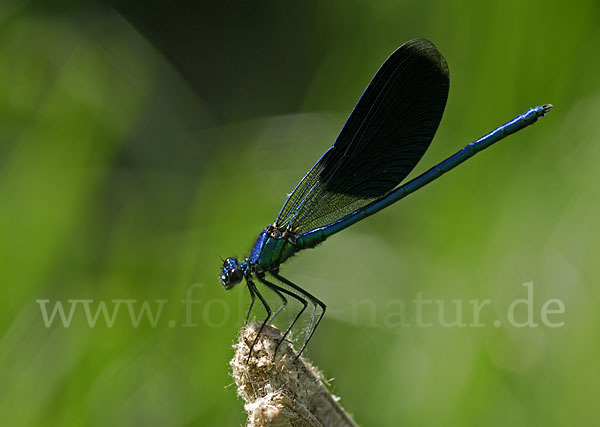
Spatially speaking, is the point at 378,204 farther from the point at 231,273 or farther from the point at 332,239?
the point at 332,239

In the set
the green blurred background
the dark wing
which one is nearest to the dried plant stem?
the green blurred background

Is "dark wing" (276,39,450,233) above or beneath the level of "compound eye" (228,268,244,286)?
above

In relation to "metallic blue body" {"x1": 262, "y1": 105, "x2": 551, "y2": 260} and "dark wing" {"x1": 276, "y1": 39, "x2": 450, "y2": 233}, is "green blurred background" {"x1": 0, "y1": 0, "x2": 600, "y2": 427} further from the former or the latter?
"dark wing" {"x1": 276, "y1": 39, "x2": 450, "y2": 233}

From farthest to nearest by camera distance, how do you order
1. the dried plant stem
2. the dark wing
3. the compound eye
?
1. the dark wing
2. the compound eye
3. the dried plant stem

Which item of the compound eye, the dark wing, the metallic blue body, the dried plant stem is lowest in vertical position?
the dried plant stem

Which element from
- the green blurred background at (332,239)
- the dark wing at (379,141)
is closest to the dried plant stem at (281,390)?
the green blurred background at (332,239)

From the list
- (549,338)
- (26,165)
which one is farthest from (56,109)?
(549,338)

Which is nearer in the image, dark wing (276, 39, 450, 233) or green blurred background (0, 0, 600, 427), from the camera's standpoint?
dark wing (276, 39, 450, 233)

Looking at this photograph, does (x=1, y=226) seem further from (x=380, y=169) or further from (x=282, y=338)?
(x=282, y=338)
